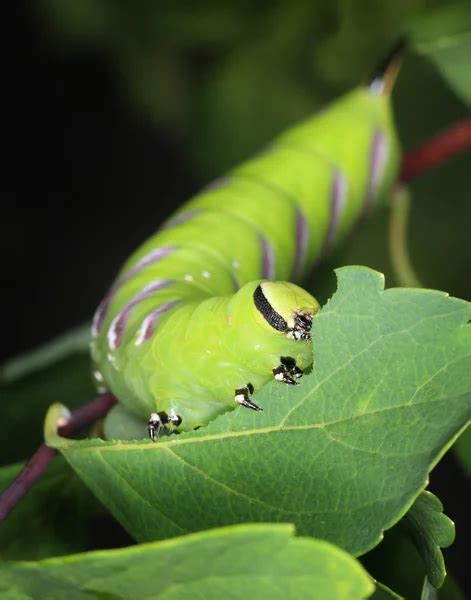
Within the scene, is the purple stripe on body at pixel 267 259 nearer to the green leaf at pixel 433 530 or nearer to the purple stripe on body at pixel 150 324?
the purple stripe on body at pixel 150 324

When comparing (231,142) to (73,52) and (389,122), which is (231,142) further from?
(389,122)

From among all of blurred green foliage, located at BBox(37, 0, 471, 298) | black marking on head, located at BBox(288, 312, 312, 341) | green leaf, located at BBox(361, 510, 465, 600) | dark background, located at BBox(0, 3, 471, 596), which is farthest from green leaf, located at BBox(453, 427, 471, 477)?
dark background, located at BBox(0, 3, 471, 596)

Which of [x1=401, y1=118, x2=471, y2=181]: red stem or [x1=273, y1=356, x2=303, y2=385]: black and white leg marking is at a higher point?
[x1=273, y1=356, x2=303, y2=385]: black and white leg marking

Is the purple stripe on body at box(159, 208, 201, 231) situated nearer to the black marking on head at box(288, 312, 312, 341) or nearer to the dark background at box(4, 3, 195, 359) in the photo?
the black marking on head at box(288, 312, 312, 341)

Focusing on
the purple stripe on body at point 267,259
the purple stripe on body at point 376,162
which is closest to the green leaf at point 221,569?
the purple stripe on body at point 267,259

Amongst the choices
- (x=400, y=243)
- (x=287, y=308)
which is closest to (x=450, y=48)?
(x=400, y=243)

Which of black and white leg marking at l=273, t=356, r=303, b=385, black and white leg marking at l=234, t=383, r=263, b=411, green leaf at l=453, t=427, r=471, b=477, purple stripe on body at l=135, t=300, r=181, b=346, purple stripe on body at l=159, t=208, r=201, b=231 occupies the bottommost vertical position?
green leaf at l=453, t=427, r=471, b=477

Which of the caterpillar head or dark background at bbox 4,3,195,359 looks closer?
the caterpillar head
